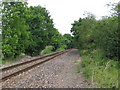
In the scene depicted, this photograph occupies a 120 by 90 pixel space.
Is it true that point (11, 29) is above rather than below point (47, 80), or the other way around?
above

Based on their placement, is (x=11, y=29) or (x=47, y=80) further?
(x=11, y=29)

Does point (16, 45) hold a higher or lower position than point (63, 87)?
higher

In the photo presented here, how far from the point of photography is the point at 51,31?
131 ft

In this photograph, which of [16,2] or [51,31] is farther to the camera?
[51,31]

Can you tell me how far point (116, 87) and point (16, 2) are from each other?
64.2ft

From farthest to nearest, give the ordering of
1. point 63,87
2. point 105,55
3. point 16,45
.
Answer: point 16,45 < point 105,55 < point 63,87

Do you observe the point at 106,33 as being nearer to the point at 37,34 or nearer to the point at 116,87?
the point at 116,87

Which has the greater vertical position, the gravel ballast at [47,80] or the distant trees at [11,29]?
the distant trees at [11,29]

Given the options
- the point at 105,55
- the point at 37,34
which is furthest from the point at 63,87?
the point at 37,34

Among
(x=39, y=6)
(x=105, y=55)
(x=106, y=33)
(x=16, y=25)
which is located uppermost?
(x=39, y=6)

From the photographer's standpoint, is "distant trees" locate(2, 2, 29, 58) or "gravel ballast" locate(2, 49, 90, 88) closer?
"gravel ballast" locate(2, 49, 90, 88)

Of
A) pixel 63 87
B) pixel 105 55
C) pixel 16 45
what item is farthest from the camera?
pixel 16 45

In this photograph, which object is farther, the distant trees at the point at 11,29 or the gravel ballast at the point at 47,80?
the distant trees at the point at 11,29

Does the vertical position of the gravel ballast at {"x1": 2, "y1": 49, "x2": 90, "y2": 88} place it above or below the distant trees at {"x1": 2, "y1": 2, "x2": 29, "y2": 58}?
below
